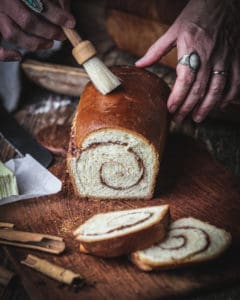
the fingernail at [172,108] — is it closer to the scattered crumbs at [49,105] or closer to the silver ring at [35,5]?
the silver ring at [35,5]

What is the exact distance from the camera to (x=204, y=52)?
2885 mm

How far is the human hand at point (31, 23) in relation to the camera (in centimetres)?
→ 267

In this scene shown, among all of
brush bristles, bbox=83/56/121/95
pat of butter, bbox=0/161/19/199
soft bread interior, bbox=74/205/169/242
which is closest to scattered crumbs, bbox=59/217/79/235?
soft bread interior, bbox=74/205/169/242

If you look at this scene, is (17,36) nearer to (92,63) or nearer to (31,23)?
(31,23)

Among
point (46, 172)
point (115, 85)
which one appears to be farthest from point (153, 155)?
point (46, 172)

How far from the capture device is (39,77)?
3947mm

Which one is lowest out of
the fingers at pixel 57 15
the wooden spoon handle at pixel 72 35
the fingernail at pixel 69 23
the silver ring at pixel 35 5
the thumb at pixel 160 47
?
the thumb at pixel 160 47

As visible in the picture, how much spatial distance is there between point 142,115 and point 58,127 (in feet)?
3.09

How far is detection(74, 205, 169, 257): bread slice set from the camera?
2348 mm

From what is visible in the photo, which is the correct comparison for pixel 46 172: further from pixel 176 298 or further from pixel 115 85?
pixel 176 298

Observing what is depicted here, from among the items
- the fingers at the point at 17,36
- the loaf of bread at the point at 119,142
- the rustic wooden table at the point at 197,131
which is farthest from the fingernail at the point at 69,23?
the rustic wooden table at the point at 197,131

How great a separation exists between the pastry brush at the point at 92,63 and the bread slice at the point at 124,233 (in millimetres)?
702

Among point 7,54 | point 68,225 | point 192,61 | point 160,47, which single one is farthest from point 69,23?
point 68,225

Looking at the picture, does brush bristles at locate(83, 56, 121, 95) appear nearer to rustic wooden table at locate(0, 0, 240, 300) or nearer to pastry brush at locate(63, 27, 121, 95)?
pastry brush at locate(63, 27, 121, 95)
